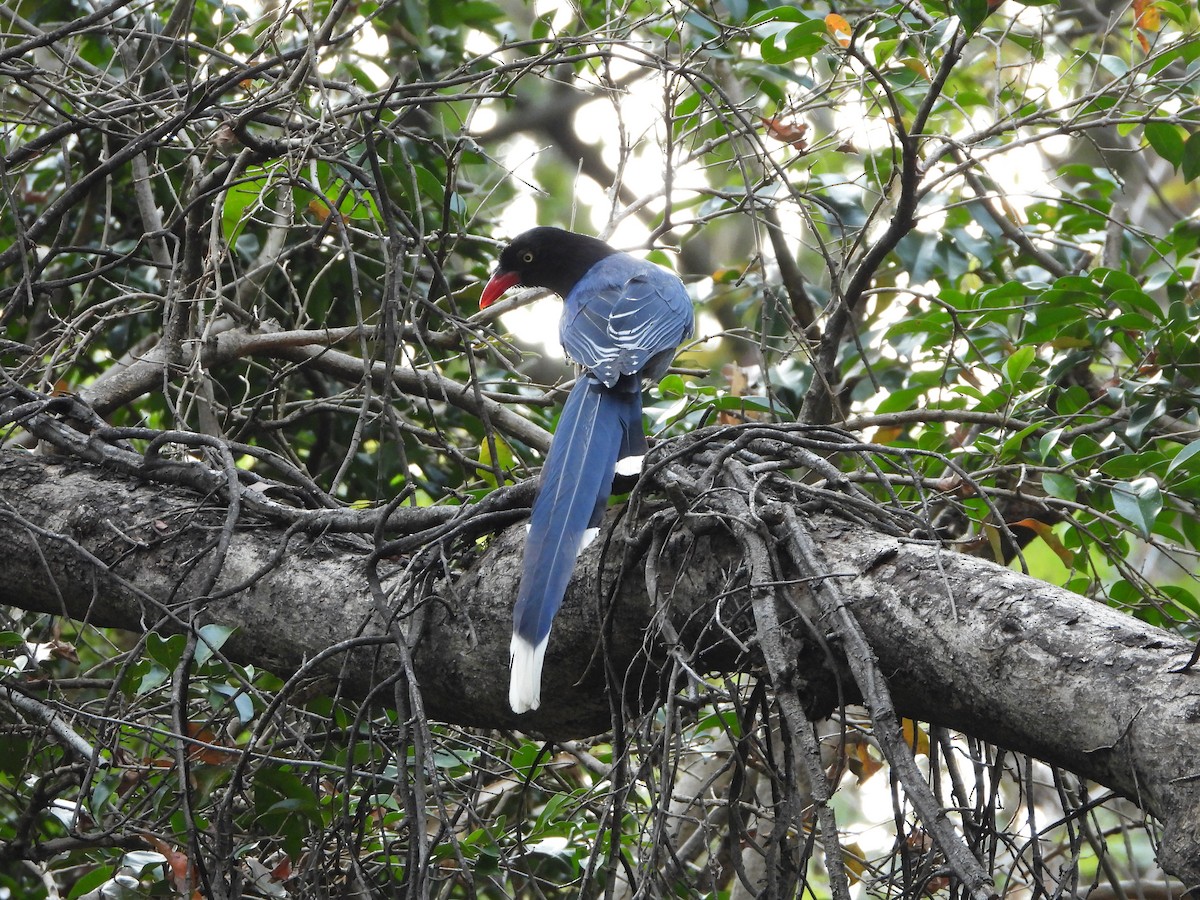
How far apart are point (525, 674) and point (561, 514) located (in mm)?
379

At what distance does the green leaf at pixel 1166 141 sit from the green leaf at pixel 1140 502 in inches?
53.8

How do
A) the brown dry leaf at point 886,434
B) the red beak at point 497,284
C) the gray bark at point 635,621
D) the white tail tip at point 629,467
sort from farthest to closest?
1. the red beak at point 497,284
2. the brown dry leaf at point 886,434
3. the white tail tip at point 629,467
4. the gray bark at point 635,621

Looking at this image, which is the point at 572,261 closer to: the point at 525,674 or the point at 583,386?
the point at 583,386

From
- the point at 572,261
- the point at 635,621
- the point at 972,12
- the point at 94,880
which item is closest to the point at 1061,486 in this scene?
the point at 972,12

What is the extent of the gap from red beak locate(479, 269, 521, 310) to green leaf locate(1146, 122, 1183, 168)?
238 cm

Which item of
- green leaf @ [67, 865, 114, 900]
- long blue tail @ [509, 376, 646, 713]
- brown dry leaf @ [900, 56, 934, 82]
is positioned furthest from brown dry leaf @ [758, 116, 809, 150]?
green leaf @ [67, 865, 114, 900]

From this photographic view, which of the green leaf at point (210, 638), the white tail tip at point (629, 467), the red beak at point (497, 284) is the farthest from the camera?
the red beak at point (497, 284)

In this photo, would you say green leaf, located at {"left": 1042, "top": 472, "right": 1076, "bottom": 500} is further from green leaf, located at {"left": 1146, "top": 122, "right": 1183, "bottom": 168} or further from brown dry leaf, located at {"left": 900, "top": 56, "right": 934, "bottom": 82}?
brown dry leaf, located at {"left": 900, "top": 56, "right": 934, "bottom": 82}

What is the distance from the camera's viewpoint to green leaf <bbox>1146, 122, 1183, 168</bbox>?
3602mm

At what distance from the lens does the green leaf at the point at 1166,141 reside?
11.8ft

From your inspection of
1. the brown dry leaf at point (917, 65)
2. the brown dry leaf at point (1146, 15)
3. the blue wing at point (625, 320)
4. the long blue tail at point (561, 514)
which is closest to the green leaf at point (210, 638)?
the long blue tail at point (561, 514)

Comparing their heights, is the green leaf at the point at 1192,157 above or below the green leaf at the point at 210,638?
above

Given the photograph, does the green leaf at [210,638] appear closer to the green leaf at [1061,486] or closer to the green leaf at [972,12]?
the green leaf at [1061,486]

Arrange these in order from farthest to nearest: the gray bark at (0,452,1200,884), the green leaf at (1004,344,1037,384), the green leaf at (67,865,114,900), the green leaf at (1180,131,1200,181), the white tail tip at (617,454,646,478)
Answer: the green leaf at (1180,131,1200,181) → the green leaf at (1004,344,1037,384) → the white tail tip at (617,454,646,478) → the green leaf at (67,865,114,900) → the gray bark at (0,452,1200,884)
